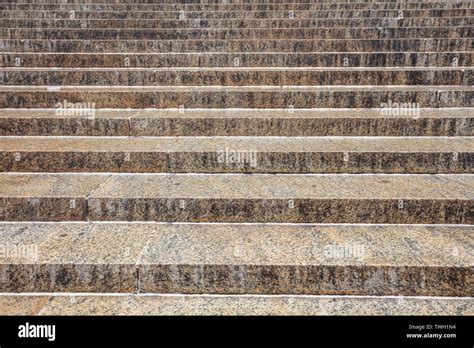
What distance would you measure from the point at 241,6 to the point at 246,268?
23.9ft

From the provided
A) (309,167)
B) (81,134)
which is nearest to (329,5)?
(309,167)

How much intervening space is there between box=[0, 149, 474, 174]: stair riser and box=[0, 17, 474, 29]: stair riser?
448cm

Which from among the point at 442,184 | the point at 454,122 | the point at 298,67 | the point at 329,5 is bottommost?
the point at 442,184

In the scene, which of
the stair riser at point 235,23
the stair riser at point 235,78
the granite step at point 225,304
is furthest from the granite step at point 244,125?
the stair riser at point 235,23

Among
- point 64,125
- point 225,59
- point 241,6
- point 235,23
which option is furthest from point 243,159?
point 241,6

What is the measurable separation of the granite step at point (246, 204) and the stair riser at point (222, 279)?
779 mm

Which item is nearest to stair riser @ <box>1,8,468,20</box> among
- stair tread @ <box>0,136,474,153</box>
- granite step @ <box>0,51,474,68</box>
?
granite step @ <box>0,51,474,68</box>

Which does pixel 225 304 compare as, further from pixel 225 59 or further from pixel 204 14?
pixel 204 14

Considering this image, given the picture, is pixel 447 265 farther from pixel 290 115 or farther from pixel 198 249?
pixel 290 115

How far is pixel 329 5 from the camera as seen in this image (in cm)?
849

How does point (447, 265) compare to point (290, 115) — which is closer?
point (447, 265)

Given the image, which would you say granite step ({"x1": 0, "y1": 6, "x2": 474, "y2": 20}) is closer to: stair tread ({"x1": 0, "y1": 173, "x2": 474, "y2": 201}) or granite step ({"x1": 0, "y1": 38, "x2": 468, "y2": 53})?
granite step ({"x1": 0, "y1": 38, "x2": 468, "y2": 53})
